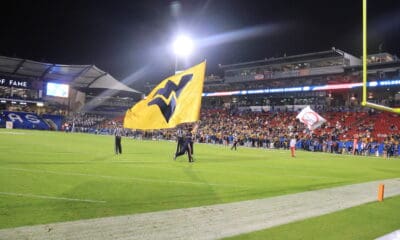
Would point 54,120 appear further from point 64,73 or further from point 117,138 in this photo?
point 117,138

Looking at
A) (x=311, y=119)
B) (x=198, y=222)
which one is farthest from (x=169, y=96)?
(x=311, y=119)

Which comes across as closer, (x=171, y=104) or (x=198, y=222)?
(x=198, y=222)

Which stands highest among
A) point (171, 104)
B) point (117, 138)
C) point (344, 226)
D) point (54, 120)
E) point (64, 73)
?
point (64, 73)

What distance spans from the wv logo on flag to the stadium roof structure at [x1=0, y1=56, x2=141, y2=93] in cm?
5661

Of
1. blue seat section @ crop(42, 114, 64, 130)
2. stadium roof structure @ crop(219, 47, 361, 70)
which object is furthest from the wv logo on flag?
blue seat section @ crop(42, 114, 64, 130)

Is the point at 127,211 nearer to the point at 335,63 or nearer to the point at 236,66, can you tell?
the point at 335,63

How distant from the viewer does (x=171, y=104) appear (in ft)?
43.3

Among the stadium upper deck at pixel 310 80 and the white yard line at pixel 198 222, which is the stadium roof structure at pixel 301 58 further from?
the white yard line at pixel 198 222

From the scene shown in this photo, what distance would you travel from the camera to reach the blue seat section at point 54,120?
73.6 metres

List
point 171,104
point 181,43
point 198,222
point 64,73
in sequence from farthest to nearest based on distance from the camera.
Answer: point 64,73
point 181,43
point 171,104
point 198,222

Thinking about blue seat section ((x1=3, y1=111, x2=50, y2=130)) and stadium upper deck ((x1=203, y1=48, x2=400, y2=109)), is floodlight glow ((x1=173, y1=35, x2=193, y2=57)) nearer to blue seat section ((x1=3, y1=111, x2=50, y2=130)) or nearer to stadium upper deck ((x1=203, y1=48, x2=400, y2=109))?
stadium upper deck ((x1=203, y1=48, x2=400, y2=109))

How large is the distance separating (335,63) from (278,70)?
439 inches

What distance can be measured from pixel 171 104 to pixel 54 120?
6733 cm

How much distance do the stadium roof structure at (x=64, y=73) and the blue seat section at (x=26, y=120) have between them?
8.31 meters
